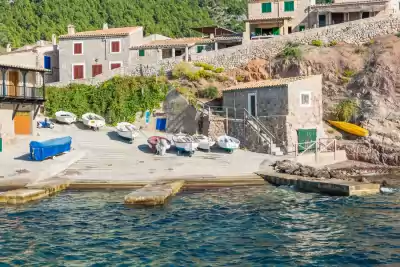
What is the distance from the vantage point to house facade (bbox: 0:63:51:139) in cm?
3741

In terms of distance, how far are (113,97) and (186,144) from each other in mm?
13677

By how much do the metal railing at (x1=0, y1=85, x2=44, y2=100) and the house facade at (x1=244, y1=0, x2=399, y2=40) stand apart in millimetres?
22784

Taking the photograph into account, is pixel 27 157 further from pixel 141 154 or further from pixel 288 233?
pixel 288 233

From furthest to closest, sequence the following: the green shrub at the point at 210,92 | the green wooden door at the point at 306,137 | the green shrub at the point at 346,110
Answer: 1. the green shrub at the point at 210,92
2. the green shrub at the point at 346,110
3. the green wooden door at the point at 306,137

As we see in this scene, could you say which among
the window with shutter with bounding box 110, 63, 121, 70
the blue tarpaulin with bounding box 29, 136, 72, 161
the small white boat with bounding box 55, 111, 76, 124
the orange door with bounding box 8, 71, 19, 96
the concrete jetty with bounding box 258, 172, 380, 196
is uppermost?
the window with shutter with bounding box 110, 63, 121, 70

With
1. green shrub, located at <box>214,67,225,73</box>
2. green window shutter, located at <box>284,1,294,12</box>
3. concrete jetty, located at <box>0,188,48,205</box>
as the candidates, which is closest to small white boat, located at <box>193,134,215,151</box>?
green shrub, located at <box>214,67,225,73</box>

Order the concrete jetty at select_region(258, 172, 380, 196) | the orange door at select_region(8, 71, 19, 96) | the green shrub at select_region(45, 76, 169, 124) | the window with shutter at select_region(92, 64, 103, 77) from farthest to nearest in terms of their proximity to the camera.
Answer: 1. the window with shutter at select_region(92, 64, 103, 77)
2. the green shrub at select_region(45, 76, 169, 124)
3. the orange door at select_region(8, 71, 19, 96)
4. the concrete jetty at select_region(258, 172, 380, 196)

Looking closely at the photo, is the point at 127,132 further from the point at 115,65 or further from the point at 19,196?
the point at 115,65

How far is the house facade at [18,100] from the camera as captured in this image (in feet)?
123

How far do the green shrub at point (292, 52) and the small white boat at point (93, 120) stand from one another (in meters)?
18.3

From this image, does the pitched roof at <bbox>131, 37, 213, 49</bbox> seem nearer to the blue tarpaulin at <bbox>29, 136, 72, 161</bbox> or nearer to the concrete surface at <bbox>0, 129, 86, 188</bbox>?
the concrete surface at <bbox>0, 129, 86, 188</bbox>

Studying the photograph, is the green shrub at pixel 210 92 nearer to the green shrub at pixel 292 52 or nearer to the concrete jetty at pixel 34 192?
the green shrub at pixel 292 52

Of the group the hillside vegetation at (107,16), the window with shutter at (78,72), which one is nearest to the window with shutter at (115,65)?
the window with shutter at (78,72)

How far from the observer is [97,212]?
21.4 metres
